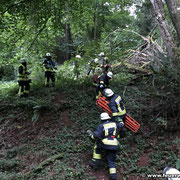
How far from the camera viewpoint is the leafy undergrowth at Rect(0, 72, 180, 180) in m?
4.38

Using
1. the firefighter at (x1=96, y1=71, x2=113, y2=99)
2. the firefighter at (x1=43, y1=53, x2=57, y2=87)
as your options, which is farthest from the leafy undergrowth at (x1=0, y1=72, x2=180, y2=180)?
the firefighter at (x1=43, y1=53, x2=57, y2=87)

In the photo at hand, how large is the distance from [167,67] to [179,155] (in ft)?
8.44

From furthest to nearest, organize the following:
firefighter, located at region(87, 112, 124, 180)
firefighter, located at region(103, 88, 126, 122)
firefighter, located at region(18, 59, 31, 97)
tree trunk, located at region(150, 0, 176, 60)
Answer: firefighter, located at region(18, 59, 31, 97) → firefighter, located at region(103, 88, 126, 122) → tree trunk, located at region(150, 0, 176, 60) → firefighter, located at region(87, 112, 124, 180)

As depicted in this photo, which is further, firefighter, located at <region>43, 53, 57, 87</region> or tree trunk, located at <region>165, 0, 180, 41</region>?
firefighter, located at <region>43, 53, 57, 87</region>

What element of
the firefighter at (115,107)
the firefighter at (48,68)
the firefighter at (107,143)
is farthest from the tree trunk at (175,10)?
the firefighter at (48,68)

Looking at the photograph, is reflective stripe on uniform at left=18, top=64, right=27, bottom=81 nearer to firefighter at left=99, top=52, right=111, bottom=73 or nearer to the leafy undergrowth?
the leafy undergrowth

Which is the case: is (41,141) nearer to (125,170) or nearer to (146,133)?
(125,170)

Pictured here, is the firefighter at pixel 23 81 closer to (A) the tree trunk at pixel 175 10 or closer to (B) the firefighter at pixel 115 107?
(B) the firefighter at pixel 115 107

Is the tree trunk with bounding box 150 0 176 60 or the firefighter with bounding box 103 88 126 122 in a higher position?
the tree trunk with bounding box 150 0 176 60

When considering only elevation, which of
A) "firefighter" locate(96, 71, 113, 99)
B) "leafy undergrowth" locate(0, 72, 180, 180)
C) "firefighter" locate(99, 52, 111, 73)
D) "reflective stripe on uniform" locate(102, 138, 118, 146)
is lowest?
"leafy undergrowth" locate(0, 72, 180, 180)

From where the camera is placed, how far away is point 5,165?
4.71 metres

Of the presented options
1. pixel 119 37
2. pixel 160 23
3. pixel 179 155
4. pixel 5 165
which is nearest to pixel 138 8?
pixel 119 37

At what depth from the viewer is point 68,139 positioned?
575cm

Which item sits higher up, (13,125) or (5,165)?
(13,125)
